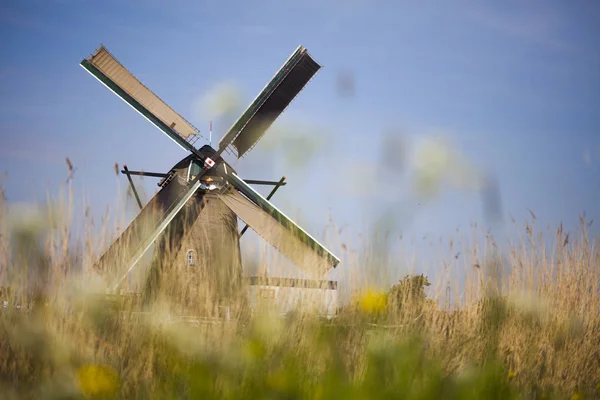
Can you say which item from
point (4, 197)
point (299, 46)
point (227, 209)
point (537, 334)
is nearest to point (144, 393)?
point (4, 197)

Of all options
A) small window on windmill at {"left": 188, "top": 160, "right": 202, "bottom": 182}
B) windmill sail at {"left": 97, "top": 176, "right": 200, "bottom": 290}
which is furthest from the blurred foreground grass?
small window on windmill at {"left": 188, "top": 160, "right": 202, "bottom": 182}

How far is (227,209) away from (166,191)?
131cm

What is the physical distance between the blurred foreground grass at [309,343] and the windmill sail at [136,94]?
8.64 meters

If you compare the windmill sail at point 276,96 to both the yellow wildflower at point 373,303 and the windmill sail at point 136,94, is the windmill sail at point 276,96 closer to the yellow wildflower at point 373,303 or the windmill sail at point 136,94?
the windmill sail at point 136,94

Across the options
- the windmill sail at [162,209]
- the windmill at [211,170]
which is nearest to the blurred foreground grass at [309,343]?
the windmill sail at [162,209]

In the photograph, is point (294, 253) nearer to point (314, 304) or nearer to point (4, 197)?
point (314, 304)

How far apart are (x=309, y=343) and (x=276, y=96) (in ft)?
32.3

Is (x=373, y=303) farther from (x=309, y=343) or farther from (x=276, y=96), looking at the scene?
(x=276, y=96)

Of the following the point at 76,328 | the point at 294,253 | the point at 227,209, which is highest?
the point at 227,209

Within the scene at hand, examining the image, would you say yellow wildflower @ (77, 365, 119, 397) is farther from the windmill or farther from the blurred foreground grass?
the windmill

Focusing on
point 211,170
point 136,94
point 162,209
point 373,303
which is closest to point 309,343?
point 373,303

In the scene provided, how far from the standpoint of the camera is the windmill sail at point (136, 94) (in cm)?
1259

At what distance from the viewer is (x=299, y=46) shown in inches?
510

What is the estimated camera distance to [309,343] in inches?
144
